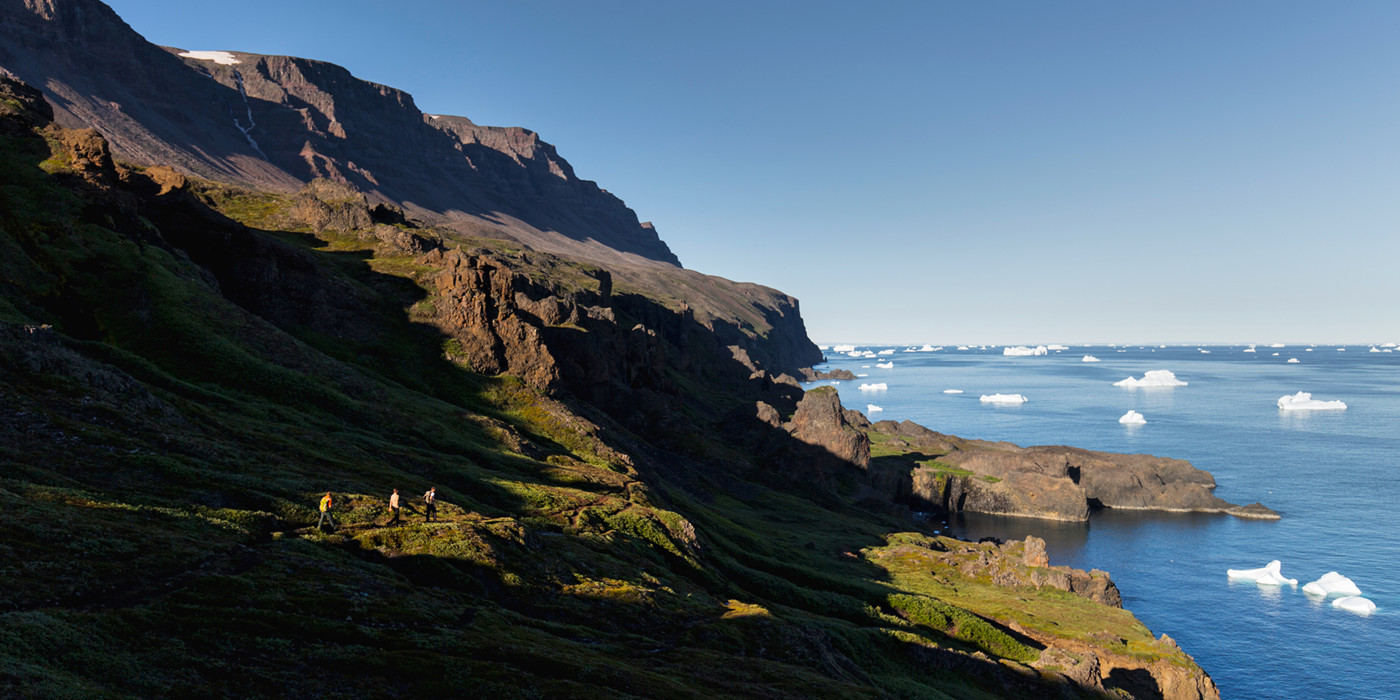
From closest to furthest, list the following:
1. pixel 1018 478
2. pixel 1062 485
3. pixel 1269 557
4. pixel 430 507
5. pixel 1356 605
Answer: pixel 430 507
pixel 1356 605
pixel 1269 557
pixel 1062 485
pixel 1018 478

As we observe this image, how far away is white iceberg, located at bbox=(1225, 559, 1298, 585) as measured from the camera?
85.9 metres

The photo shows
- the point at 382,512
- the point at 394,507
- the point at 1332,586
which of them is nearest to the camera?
the point at 394,507

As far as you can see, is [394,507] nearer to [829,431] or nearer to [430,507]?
[430,507]

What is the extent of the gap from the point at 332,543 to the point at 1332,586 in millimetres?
111381

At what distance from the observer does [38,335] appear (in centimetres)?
3039

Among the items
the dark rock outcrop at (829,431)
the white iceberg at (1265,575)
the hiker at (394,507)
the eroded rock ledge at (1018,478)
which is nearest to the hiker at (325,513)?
the hiker at (394,507)

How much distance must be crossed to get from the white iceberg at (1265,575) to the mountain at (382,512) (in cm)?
3313

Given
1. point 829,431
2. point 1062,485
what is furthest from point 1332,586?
point 829,431

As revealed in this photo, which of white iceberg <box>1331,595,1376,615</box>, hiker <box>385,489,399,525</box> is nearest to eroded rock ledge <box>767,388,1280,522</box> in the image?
white iceberg <box>1331,595,1376,615</box>

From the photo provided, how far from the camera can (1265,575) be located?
86875mm

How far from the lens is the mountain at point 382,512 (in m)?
18.8

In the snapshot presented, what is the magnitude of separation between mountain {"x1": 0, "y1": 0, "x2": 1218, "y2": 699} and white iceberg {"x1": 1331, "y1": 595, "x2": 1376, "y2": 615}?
3288cm

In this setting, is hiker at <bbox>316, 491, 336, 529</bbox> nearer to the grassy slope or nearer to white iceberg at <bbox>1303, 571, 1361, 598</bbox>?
the grassy slope

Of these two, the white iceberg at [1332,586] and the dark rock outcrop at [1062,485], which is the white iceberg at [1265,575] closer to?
the white iceberg at [1332,586]
